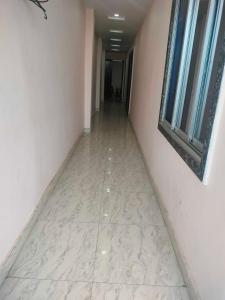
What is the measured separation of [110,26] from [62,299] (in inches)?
257

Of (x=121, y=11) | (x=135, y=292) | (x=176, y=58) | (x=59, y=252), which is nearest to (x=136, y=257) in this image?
(x=135, y=292)

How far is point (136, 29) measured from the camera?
6.35 m

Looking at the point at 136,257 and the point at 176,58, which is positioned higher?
the point at 176,58

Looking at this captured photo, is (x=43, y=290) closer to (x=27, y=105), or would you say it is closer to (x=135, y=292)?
(x=135, y=292)

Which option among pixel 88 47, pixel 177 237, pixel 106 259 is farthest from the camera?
pixel 88 47

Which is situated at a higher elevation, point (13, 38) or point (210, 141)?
point (13, 38)

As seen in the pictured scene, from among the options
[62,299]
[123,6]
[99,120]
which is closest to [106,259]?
[62,299]

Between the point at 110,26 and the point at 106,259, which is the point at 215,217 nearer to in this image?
the point at 106,259

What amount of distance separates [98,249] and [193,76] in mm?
1657

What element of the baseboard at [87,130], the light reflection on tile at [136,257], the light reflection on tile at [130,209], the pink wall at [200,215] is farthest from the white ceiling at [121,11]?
the light reflection on tile at [136,257]

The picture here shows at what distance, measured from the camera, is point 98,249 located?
1.92 m

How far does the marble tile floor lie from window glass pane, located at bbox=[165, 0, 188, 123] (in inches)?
43.6

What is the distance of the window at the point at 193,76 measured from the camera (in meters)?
1.43

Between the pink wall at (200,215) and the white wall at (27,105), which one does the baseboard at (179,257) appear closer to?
the pink wall at (200,215)
